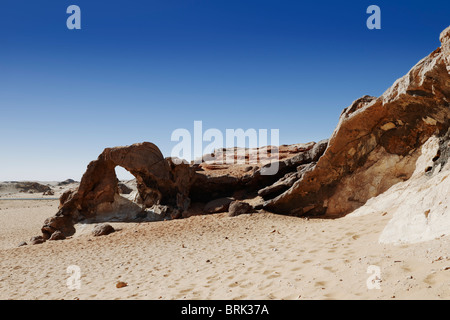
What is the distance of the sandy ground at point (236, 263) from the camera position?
3.92 metres

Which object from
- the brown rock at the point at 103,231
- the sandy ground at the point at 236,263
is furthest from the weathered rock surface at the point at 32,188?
the sandy ground at the point at 236,263

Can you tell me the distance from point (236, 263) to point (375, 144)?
7.51m

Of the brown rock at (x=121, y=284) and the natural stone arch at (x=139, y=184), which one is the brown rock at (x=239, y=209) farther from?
the brown rock at (x=121, y=284)

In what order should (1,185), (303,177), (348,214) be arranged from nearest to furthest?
(348,214) → (303,177) → (1,185)

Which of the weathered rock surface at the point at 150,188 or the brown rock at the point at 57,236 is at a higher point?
the weathered rock surface at the point at 150,188

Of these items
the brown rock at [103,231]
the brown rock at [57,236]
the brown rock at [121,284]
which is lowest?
the brown rock at [57,236]

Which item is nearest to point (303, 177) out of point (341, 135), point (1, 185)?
point (341, 135)

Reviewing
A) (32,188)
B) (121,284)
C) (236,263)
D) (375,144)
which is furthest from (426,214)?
(32,188)

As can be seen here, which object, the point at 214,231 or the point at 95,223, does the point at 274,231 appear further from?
the point at 95,223

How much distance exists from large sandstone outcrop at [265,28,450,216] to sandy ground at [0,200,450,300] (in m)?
1.39

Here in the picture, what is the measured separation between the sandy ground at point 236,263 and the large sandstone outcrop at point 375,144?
1388 millimetres

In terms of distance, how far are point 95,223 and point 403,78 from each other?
15139mm

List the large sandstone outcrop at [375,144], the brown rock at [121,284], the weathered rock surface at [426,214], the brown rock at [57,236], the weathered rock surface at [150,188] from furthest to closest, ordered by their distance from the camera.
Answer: the weathered rock surface at [150,188] < the brown rock at [57,236] < the large sandstone outcrop at [375,144] < the brown rock at [121,284] < the weathered rock surface at [426,214]
